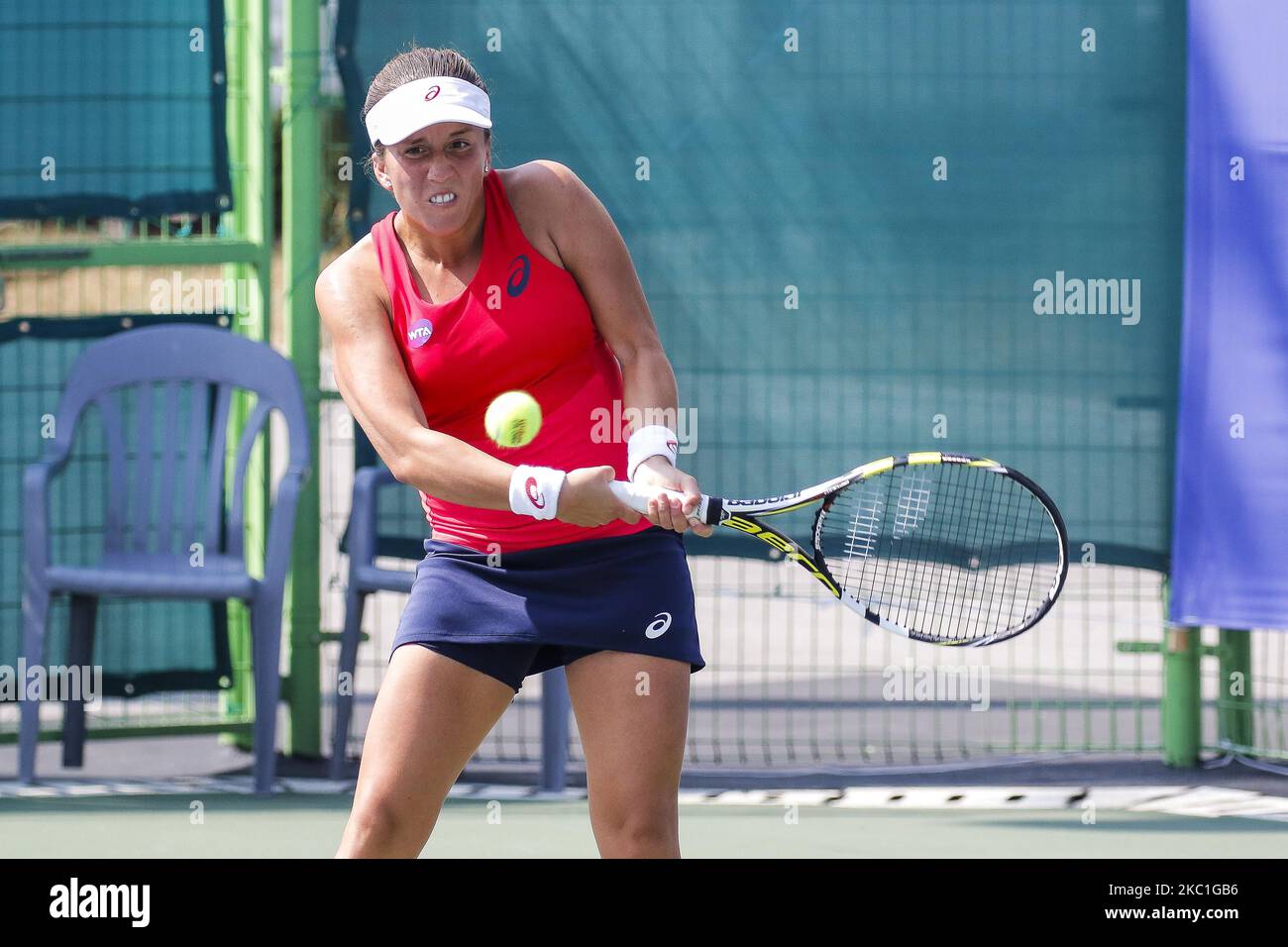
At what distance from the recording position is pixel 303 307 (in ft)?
18.6

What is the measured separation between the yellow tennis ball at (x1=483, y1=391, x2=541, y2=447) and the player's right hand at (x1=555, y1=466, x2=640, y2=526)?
0.11m

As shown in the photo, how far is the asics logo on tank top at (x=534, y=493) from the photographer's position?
280 cm

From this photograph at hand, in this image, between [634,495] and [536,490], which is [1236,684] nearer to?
[634,495]

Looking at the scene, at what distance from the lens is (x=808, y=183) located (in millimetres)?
5543

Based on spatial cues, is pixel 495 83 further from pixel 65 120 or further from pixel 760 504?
pixel 760 504

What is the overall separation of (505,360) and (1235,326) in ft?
10.3

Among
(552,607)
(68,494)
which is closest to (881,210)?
(68,494)

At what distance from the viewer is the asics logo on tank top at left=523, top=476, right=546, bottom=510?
110 inches

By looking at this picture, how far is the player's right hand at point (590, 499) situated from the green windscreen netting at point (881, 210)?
2707 millimetres

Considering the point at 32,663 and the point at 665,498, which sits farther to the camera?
the point at 32,663

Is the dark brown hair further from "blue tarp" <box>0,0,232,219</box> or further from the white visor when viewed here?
"blue tarp" <box>0,0,232,219</box>

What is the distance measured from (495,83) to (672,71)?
21.9 inches

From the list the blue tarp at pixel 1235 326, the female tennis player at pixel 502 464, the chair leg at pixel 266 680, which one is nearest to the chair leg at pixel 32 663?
the chair leg at pixel 266 680
